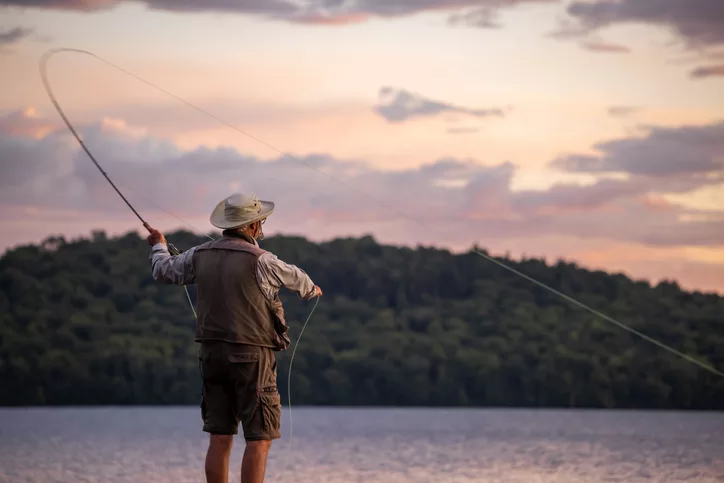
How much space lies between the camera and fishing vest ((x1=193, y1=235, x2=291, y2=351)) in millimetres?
6684

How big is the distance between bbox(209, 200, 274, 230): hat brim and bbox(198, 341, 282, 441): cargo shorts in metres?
0.61

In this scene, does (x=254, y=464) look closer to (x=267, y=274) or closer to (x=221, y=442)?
(x=221, y=442)

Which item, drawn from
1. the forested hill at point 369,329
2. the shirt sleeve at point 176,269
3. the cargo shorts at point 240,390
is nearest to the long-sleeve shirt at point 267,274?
the shirt sleeve at point 176,269

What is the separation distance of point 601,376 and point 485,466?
8277cm

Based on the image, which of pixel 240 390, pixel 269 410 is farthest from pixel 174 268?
pixel 269 410

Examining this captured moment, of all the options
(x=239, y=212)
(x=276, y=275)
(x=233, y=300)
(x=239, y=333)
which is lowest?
(x=239, y=333)

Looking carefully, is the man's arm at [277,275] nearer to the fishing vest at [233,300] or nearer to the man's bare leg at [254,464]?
the fishing vest at [233,300]

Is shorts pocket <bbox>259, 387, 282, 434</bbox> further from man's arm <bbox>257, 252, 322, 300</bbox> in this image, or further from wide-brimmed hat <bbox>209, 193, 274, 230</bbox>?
wide-brimmed hat <bbox>209, 193, 274, 230</bbox>

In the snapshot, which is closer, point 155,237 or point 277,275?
point 277,275

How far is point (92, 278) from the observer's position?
86500mm

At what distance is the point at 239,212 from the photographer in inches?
271

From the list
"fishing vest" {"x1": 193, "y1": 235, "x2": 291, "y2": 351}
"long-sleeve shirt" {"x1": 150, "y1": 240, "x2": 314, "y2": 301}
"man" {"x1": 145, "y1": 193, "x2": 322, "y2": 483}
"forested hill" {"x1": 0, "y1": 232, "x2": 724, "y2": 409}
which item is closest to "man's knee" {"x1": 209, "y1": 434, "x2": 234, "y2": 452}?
"man" {"x1": 145, "y1": 193, "x2": 322, "y2": 483}

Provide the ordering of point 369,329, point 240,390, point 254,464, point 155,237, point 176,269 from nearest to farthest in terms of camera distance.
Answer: point 254,464 < point 240,390 < point 176,269 < point 155,237 < point 369,329

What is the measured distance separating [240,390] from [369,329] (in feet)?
297
